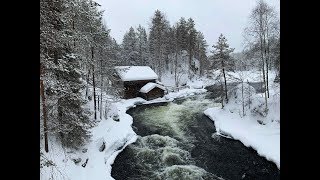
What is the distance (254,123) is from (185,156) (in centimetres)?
956

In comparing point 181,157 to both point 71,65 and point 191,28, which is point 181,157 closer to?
point 71,65

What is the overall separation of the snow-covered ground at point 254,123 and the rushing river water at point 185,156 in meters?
0.69

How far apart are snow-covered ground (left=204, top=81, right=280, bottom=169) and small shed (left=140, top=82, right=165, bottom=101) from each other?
43.7ft

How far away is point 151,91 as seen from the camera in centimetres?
4416

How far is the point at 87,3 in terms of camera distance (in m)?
26.4

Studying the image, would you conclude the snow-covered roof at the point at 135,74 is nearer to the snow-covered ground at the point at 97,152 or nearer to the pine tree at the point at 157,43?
the pine tree at the point at 157,43

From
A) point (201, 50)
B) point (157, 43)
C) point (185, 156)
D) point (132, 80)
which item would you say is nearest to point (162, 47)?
point (157, 43)

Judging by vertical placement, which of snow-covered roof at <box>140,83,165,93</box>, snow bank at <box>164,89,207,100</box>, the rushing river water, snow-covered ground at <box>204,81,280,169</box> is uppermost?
snow-covered roof at <box>140,83,165,93</box>

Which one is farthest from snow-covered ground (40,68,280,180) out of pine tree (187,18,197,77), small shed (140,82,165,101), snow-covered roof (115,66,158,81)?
pine tree (187,18,197,77)

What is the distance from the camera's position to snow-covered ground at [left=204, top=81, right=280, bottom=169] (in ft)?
66.7

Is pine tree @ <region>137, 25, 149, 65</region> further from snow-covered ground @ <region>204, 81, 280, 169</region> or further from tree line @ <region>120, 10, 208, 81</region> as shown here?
snow-covered ground @ <region>204, 81, 280, 169</region>
